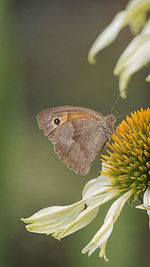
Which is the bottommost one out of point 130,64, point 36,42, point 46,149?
point 130,64

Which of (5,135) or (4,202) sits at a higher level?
(5,135)

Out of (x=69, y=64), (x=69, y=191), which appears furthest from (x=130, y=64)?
(x=69, y=64)

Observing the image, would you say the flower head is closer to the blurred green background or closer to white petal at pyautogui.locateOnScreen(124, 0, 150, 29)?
white petal at pyautogui.locateOnScreen(124, 0, 150, 29)

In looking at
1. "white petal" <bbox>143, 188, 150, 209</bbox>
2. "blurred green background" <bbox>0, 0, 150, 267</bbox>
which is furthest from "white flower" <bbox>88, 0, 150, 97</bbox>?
"blurred green background" <bbox>0, 0, 150, 267</bbox>

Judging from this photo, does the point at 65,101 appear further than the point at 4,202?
Yes

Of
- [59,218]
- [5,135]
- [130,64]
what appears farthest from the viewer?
[5,135]

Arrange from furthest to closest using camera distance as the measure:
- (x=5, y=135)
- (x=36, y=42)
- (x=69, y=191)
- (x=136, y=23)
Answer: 1. (x=36, y=42)
2. (x=69, y=191)
3. (x=5, y=135)
4. (x=136, y=23)

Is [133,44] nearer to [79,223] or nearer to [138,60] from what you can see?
[138,60]

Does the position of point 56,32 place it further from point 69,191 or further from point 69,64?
point 69,191

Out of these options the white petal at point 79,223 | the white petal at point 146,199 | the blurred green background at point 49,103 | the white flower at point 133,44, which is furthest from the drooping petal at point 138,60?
the blurred green background at point 49,103
